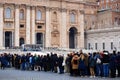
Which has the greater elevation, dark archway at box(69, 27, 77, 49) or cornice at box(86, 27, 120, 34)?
cornice at box(86, 27, 120, 34)

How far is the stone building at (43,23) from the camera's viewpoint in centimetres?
7556

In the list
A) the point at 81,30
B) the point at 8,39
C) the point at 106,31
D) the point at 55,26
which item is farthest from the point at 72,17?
the point at 8,39

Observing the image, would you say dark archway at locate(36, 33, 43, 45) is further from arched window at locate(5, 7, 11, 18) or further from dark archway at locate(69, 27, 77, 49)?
arched window at locate(5, 7, 11, 18)

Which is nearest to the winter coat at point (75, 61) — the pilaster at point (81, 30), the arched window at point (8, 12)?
the arched window at point (8, 12)

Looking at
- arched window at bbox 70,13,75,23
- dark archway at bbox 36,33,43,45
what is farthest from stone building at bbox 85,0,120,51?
dark archway at bbox 36,33,43,45

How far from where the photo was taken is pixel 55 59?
3288cm

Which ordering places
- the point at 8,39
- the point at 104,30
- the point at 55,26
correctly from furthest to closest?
the point at 55,26 → the point at 104,30 → the point at 8,39

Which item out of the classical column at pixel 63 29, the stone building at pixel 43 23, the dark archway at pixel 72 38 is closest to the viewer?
the stone building at pixel 43 23

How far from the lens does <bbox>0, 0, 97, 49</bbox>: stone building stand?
75.6 meters

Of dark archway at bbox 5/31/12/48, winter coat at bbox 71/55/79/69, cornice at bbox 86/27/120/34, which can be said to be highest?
cornice at bbox 86/27/120/34

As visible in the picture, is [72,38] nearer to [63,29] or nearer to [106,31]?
[63,29]

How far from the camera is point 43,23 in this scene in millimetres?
79250

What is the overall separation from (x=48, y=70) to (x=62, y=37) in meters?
46.4

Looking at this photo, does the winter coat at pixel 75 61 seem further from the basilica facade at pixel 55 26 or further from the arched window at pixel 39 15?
the arched window at pixel 39 15
